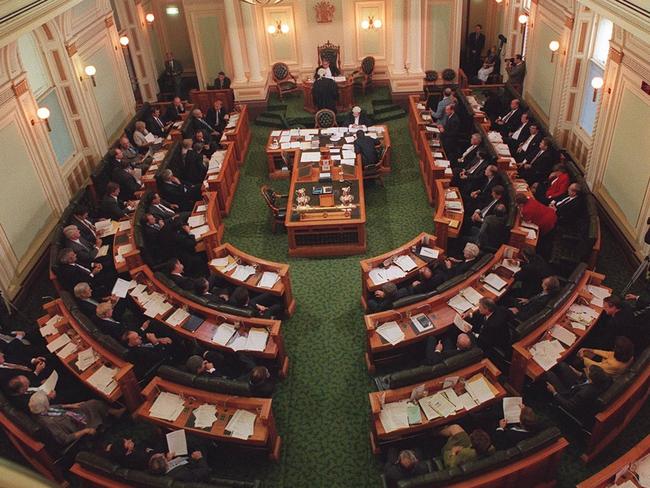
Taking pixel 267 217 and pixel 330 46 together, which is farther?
pixel 330 46

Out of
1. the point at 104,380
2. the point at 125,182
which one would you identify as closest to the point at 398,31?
the point at 125,182

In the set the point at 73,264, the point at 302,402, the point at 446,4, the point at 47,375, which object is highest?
the point at 446,4

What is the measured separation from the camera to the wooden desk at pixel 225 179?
36.0ft

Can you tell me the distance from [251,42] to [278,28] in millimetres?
1342

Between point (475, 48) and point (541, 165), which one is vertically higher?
point (475, 48)

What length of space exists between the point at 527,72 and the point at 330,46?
532cm

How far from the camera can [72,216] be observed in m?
9.77

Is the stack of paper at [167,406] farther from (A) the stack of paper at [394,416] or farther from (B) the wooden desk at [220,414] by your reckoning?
(A) the stack of paper at [394,416]

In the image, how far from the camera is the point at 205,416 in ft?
21.1

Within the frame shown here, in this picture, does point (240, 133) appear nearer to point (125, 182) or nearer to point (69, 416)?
point (125, 182)

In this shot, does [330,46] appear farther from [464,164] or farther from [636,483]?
[636,483]

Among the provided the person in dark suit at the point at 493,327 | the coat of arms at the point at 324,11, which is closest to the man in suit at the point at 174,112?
the coat of arms at the point at 324,11

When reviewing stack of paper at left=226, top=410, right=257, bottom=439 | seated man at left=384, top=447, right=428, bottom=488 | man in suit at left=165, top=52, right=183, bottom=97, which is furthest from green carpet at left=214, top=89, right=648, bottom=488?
man in suit at left=165, top=52, right=183, bottom=97

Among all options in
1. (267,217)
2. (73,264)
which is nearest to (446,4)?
(267,217)
